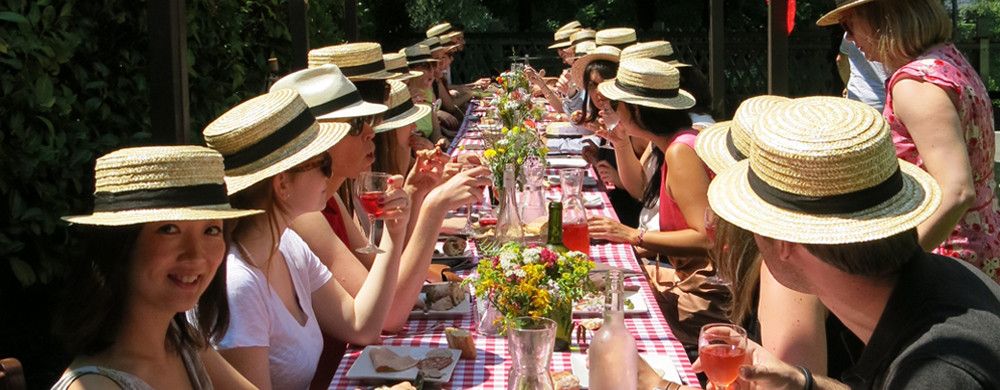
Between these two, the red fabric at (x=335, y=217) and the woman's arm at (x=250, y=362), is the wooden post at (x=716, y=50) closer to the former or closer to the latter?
the red fabric at (x=335, y=217)

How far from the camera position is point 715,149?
10.6ft

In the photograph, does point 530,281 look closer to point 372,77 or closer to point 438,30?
point 372,77

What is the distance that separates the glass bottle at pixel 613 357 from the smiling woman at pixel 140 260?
2.67ft

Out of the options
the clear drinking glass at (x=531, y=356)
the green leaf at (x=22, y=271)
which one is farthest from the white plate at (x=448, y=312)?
the green leaf at (x=22, y=271)

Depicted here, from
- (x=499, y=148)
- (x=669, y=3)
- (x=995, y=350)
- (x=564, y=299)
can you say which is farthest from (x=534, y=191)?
(x=669, y=3)

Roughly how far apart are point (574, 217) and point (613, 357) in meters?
1.44

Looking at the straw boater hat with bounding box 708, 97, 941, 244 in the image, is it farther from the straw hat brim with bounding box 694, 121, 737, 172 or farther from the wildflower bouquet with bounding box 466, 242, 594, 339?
the straw hat brim with bounding box 694, 121, 737, 172

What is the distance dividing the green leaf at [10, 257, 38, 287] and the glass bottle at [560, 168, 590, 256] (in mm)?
2016

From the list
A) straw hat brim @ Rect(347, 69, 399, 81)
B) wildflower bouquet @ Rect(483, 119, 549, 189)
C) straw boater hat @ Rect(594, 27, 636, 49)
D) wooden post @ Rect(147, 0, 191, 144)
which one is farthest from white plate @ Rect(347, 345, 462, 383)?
straw boater hat @ Rect(594, 27, 636, 49)

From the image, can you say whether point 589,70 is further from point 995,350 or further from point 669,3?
point 669,3

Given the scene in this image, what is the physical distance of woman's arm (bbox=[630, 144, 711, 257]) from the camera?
13.1ft

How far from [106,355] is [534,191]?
2281 millimetres

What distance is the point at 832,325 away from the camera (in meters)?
2.50

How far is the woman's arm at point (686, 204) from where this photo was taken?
13.1 feet
